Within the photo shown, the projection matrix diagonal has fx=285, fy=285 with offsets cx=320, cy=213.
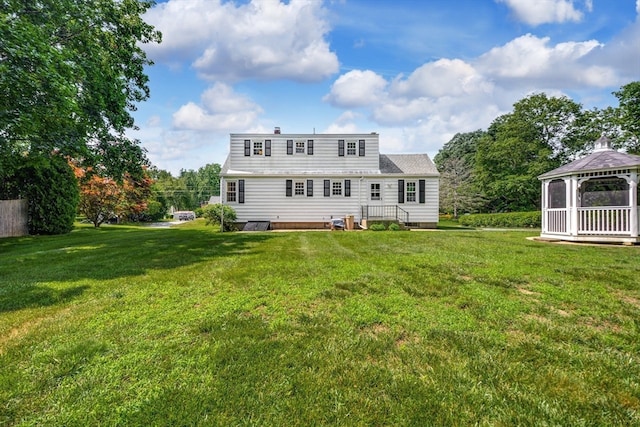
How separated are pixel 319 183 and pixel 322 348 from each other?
1532cm

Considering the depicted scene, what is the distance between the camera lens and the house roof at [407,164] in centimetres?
1781

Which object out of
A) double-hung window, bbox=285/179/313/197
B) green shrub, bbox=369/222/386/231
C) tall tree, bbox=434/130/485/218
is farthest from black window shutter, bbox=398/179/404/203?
tall tree, bbox=434/130/485/218

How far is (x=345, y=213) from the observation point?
17.6 metres

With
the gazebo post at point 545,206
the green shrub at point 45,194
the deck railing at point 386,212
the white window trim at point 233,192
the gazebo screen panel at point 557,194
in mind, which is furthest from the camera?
the deck railing at point 386,212

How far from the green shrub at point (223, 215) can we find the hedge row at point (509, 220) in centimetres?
1804

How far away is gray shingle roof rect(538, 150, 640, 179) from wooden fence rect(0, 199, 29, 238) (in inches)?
923

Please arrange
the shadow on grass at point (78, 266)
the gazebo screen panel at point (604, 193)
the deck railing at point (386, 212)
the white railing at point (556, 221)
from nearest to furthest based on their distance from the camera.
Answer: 1. the shadow on grass at point (78, 266)
2. the white railing at point (556, 221)
3. the gazebo screen panel at point (604, 193)
4. the deck railing at point (386, 212)

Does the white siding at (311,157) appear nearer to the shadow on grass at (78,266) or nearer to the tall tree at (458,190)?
the shadow on grass at (78,266)

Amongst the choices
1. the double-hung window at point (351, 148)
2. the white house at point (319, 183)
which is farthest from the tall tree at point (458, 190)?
the double-hung window at point (351, 148)

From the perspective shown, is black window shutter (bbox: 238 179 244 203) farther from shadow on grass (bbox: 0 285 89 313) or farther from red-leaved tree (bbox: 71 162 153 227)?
shadow on grass (bbox: 0 285 89 313)

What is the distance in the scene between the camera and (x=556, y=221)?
10602 mm

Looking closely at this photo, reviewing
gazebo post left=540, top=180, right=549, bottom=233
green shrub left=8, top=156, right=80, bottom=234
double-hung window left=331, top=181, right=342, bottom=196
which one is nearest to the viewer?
gazebo post left=540, top=180, right=549, bottom=233

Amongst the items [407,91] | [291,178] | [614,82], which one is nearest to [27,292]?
[291,178]

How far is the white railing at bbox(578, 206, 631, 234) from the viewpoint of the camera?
9.31m
